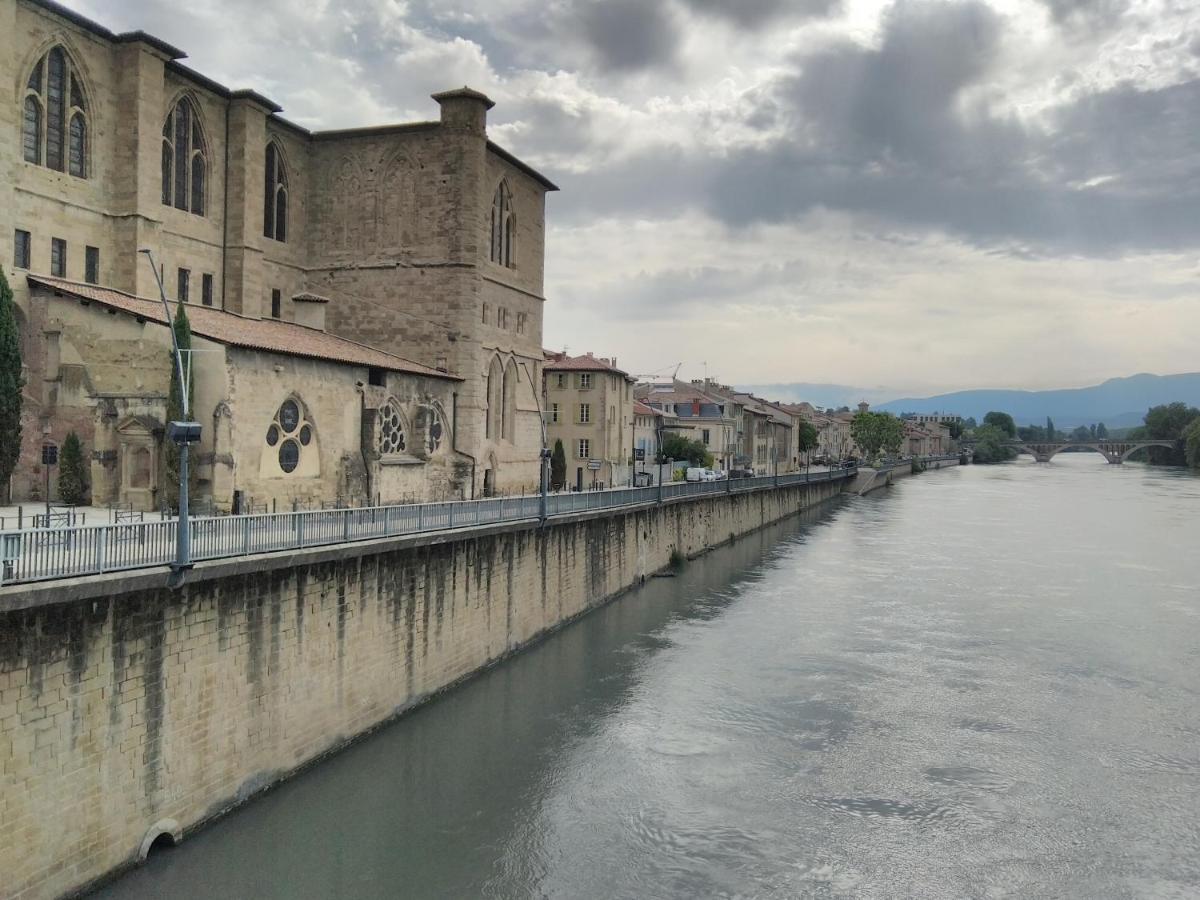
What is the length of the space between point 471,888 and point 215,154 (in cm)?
3480

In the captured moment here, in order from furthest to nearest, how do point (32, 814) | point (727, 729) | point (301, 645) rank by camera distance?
1. point (727, 729)
2. point (301, 645)
3. point (32, 814)

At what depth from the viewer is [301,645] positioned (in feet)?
58.2

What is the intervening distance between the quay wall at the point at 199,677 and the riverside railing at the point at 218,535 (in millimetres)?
370

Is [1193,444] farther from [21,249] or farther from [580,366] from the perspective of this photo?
[21,249]

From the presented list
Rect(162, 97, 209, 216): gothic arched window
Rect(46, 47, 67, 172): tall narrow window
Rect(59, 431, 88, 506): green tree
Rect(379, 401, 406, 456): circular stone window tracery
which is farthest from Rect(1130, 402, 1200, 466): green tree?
Rect(59, 431, 88, 506): green tree

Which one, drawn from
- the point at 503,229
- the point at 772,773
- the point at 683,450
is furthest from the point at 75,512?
Answer: the point at 683,450

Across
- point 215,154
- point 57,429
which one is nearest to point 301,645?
point 57,429

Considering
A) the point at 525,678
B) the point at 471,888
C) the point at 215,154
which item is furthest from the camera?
the point at 215,154

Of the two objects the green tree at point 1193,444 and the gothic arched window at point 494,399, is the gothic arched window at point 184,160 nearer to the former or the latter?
the gothic arched window at point 494,399

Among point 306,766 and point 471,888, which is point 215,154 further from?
point 471,888

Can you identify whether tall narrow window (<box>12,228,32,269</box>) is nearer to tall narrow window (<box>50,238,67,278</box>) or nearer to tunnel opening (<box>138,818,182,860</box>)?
tall narrow window (<box>50,238,67,278</box>)

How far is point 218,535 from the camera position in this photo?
1620cm

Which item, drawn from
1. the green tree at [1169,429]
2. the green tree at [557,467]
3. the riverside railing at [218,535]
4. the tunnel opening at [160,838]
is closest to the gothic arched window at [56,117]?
the riverside railing at [218,535]

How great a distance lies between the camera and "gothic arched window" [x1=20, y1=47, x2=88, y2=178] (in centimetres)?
3116
